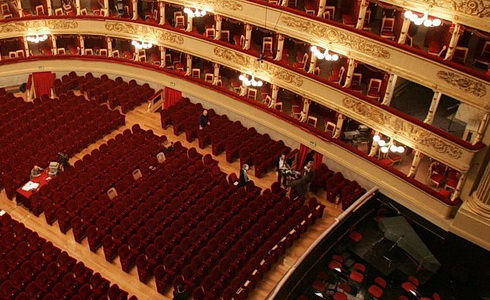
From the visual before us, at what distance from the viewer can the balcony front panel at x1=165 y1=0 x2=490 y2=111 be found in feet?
48.0

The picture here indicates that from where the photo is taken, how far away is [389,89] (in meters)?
16.7

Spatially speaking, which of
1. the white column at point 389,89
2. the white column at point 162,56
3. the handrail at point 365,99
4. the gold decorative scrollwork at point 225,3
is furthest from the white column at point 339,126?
the white column at point 162,56

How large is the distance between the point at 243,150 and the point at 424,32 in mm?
7575

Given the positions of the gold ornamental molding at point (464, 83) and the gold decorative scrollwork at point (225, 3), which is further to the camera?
the gold decorative scrollwork at point (225, 3)

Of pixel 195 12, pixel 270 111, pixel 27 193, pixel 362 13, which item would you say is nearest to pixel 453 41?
pixel 362 13

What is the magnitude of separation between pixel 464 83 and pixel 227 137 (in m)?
9.24

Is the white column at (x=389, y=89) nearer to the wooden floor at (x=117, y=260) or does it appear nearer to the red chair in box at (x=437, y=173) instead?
the red chair in box at (x=437, y=173)

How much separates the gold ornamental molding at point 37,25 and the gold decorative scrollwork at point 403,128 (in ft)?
40.7

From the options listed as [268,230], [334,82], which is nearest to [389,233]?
[268,230]

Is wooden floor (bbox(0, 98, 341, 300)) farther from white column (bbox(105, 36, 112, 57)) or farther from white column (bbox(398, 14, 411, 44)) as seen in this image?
white column (bbox(398, 14, 411, 44))

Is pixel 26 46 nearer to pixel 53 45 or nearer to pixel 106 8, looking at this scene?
pixel 53 45

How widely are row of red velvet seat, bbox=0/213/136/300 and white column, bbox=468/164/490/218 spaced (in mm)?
10224

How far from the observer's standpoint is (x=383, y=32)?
17.0m

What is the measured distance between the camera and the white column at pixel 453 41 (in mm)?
14688
